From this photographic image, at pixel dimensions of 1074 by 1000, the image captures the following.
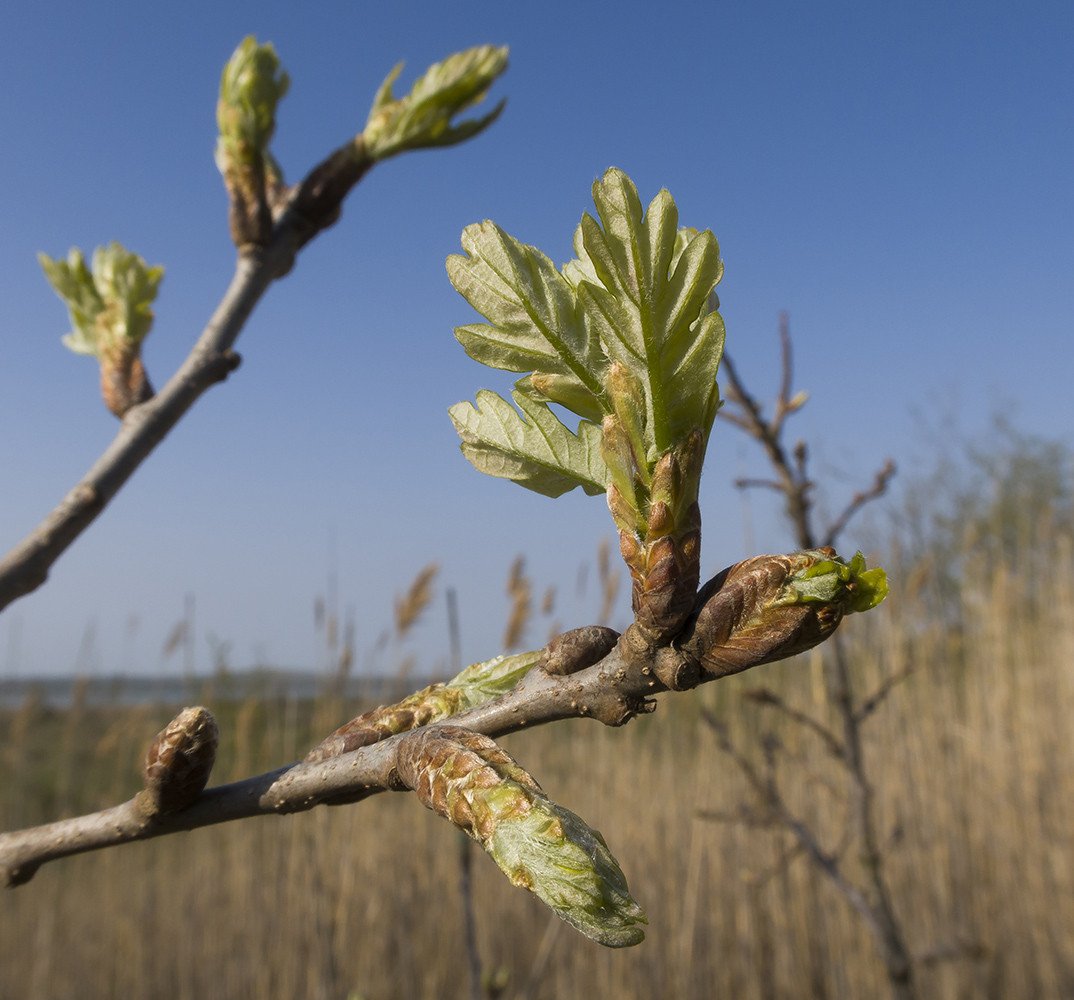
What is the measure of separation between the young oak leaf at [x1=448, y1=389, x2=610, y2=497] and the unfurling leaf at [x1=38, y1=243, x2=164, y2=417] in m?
Result: 0.39

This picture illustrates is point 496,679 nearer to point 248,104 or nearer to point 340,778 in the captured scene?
point 340,778

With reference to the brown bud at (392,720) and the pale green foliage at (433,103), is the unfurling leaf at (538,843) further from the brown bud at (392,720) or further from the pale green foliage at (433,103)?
the pale green foliage at (433,103)

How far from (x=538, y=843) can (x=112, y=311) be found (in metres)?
0.60

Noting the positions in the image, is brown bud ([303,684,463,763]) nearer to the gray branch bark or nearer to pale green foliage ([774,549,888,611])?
the gray branch bark

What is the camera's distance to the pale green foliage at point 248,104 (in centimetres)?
59

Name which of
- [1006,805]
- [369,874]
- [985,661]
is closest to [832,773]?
[1006,805]

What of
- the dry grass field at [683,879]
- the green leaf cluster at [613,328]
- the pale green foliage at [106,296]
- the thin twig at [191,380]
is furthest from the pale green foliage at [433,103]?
the dry grass field at [683,879]

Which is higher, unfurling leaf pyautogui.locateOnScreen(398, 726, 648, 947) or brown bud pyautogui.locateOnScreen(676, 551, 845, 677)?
brown bud pyautogui.locateOnScreen(676, 551, 845, 677)

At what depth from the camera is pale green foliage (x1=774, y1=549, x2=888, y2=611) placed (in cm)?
23

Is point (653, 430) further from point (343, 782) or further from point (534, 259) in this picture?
point (343, 782)

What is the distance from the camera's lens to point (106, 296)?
0.62m

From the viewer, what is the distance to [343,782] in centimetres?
29

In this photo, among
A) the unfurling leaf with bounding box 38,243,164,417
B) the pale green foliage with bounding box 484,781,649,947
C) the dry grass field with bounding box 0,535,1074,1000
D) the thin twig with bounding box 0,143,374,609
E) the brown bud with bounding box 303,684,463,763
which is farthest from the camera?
the dry grass field with bounding box 0,535,1074,1000

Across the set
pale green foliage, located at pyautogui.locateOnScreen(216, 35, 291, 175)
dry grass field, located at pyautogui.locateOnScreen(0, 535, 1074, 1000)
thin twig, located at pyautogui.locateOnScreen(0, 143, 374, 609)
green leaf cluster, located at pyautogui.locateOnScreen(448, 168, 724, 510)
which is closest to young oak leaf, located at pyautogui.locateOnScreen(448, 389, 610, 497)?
green leaf cluster, located at pyautogui.locateOnScreen(448, 168, 724, 510)
